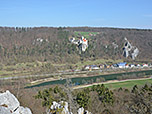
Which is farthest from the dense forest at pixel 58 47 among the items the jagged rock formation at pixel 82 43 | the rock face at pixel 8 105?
the rock face at pixel 8 105

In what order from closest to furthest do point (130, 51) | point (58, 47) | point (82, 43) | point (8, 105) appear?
1. point (8, 105)
2. point (58, 47)
3. point (82, 43)
4. point (130, 51)

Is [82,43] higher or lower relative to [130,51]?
higher

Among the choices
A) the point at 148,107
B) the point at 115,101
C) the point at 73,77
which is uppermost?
the point at 148,107

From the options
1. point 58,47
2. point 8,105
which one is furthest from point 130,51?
point 8,105

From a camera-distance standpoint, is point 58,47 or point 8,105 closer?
point 8,105

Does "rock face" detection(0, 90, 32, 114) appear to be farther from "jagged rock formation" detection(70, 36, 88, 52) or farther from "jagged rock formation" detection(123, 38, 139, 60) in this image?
"jagged rock formation" detection(123, 38, 139, 60)

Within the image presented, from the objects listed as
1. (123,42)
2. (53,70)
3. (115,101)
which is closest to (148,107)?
(115,101)

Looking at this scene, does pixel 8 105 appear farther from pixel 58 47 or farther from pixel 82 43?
pixel 82 43

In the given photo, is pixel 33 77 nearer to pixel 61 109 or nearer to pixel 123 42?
pixel 61 109

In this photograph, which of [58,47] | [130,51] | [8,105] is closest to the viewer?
[8,105]
